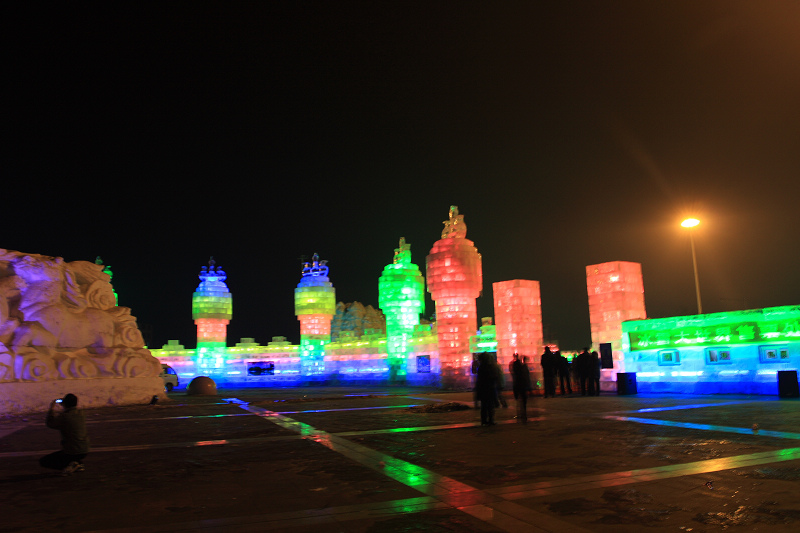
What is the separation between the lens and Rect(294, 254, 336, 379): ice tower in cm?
4022

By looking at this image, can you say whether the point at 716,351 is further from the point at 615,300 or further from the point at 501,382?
the point at 501,382

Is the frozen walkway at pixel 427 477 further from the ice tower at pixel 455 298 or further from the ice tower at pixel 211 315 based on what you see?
the ice tower at pixel 211 315

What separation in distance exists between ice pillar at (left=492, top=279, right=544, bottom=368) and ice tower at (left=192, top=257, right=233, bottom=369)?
2417 cm

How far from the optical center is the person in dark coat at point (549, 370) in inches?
695

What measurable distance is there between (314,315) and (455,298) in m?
16.6

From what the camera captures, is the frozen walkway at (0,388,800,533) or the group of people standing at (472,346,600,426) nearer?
the frozen walkway at (0,388,800,533)

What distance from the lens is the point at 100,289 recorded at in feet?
63.2

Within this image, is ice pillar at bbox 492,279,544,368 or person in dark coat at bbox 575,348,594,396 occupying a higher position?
ice pillar at bbox 492,279,544,368

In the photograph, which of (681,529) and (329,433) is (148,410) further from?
(681,529)

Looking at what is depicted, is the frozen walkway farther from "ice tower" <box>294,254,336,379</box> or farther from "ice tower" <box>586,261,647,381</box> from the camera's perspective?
"ice tower" <box>294,254,336,379</box>

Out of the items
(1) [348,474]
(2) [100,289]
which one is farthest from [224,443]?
(2) [100,289]

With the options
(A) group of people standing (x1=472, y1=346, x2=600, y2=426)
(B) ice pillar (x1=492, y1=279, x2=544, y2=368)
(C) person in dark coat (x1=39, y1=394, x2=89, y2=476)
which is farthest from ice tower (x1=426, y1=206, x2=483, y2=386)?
(C) person in dark coat (x1=39, y1=394, x2=89, y2=476)

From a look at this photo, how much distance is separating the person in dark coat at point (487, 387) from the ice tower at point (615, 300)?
949 cm

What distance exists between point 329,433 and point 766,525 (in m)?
7.24
